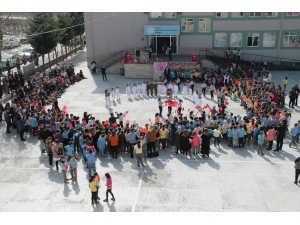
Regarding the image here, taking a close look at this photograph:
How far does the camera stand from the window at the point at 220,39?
103 feet

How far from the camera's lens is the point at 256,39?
103 feet

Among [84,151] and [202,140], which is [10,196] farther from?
[202,140]

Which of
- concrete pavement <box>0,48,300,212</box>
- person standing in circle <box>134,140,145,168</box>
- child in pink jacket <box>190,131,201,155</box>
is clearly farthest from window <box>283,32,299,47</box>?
person standing in circle <box>134,140,145,168</box>

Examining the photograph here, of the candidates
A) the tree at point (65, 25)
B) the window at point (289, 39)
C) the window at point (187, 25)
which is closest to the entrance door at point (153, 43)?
the window at point (187, 25)

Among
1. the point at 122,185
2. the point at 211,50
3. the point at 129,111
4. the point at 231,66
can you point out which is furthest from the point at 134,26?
the point at 122,185

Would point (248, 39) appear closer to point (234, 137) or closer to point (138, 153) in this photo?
point (234, 137)

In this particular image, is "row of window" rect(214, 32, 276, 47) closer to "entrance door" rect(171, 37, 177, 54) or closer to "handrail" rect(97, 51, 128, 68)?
"entrance door" rect(171, 37, 177, 54)

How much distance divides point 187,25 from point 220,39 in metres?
3.34

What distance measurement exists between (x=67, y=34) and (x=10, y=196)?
1104 inches

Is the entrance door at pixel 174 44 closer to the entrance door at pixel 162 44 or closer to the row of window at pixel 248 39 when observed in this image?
the entrance door at pixel 162 44

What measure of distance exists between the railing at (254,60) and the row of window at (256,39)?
98 centimetres

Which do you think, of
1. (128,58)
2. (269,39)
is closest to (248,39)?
(269,39)

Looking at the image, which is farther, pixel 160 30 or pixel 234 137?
pixel 160 30

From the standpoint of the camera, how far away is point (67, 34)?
1458 inches
